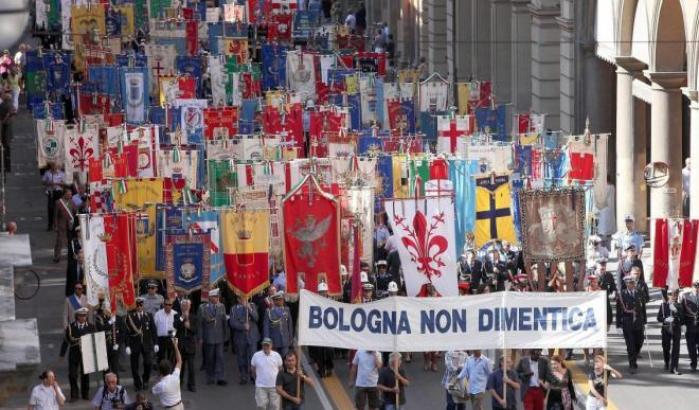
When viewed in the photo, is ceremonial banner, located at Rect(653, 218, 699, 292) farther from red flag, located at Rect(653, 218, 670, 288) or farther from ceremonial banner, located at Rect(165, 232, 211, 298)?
ceremonial banner, located at Rect(165, 232, 211, 298)

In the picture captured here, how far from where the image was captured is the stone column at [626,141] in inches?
1599

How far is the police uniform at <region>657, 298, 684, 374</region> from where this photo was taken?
29234 millimetres

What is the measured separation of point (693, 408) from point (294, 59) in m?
24.3

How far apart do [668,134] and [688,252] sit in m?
7.56

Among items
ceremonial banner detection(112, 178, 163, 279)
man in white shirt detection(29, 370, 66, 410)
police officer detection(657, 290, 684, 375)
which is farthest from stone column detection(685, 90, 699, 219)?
man in white shirt detection(29, 370, 66, 410)

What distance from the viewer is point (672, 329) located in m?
29.3

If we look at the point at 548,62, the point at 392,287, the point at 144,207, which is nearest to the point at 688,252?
the point at 392,287

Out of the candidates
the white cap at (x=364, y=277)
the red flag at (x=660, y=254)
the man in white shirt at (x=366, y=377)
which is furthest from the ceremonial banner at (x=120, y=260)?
the red flag at (x=660, y=254)

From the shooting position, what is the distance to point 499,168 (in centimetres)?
3497

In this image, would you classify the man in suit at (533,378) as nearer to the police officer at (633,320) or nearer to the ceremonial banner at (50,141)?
the police officer at (633,320)

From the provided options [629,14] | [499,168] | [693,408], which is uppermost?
[629,14]

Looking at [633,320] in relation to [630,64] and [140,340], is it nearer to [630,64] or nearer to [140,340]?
[140,340]

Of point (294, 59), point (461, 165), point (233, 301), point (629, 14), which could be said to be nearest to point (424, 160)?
point (461, 165)

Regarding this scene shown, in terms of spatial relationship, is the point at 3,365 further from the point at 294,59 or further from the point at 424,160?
the point at 294,59
